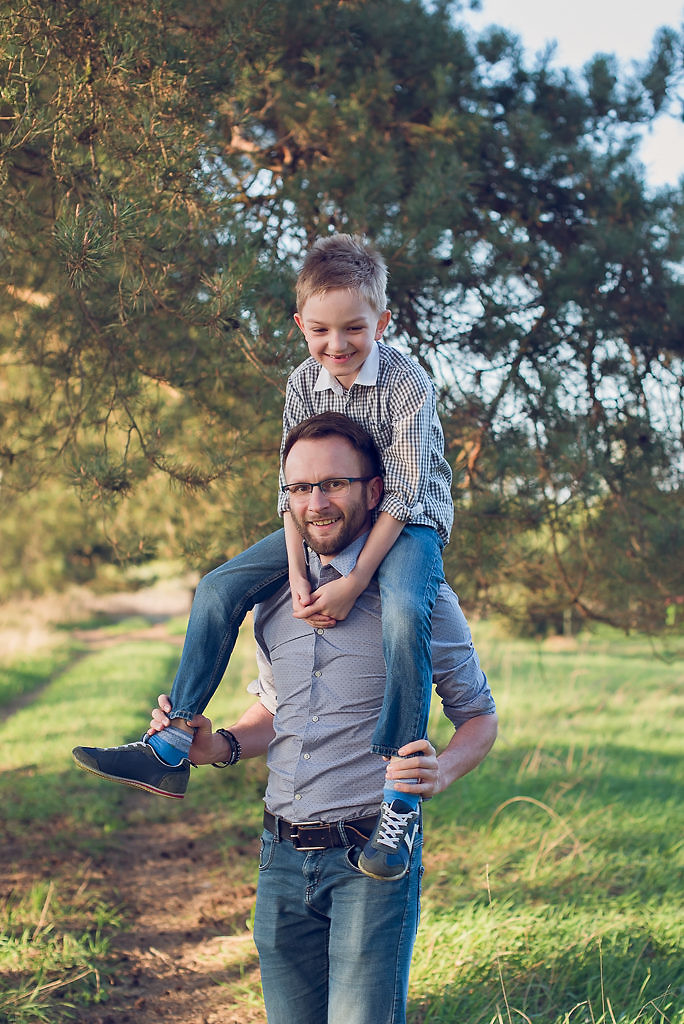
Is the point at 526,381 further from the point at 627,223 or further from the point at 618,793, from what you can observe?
the point at 618,793

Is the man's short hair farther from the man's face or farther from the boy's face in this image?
the boy's face

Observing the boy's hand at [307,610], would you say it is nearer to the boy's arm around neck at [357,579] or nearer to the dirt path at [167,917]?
the boy's arm around neck at [357,579]

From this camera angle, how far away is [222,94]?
359 cm

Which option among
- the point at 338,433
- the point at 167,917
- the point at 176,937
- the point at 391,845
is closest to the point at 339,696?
the point at 391,845

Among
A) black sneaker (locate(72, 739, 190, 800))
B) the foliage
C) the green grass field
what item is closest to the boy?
black sneaker (locate(72, 739, 190, 800))

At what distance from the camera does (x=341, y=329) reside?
8.38 ft

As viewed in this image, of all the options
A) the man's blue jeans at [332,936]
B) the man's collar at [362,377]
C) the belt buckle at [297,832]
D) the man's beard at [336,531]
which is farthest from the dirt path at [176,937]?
the man's collar at [362,377]

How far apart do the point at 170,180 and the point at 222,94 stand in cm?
50

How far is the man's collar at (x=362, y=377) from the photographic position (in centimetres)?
258

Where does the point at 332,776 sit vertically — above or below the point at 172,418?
below

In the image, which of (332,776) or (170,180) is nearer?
(332,776)

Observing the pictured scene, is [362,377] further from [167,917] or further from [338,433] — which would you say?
[167,917]

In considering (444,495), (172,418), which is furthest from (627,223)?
(444,495)

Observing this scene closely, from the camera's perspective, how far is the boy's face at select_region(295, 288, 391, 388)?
2535mm
